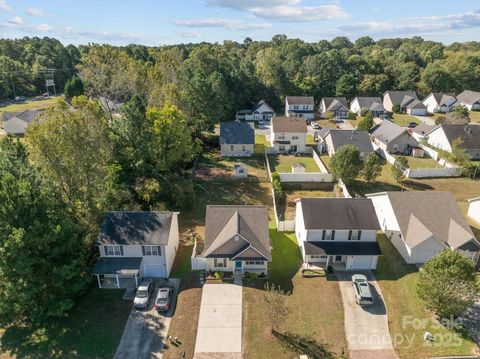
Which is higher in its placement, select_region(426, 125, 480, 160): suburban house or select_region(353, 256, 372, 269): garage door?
select_region(426, 125, 480, 160): suburban house

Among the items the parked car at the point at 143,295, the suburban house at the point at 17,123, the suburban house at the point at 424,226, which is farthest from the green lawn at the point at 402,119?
the suburban house at the point at 17,123

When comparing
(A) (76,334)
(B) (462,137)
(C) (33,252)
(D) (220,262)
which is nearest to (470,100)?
(B) (462,137)

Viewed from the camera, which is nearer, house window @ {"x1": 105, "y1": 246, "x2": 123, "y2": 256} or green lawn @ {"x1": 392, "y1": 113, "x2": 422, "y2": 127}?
house window @ {"x1": 105, "y1": 246, "x2": 123, "y2": 256}

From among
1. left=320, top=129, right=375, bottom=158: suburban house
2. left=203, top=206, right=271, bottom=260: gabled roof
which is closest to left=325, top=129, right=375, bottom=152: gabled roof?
left=320, top=129, right=375, bottom=158: suburban house

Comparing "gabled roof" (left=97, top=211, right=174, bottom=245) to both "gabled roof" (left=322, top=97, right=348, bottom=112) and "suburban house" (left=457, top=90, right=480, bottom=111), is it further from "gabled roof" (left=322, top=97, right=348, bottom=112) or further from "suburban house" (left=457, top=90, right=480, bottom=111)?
"suburban house" (left=457, top=90, right=480, bottom=111)

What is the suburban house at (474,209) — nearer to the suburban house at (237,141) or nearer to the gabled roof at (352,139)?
the gabled roof at (352,139)

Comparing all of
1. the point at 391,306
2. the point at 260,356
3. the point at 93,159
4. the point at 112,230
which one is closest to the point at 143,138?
the point at 93,159

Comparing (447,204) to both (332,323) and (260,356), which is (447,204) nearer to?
(332,323)
